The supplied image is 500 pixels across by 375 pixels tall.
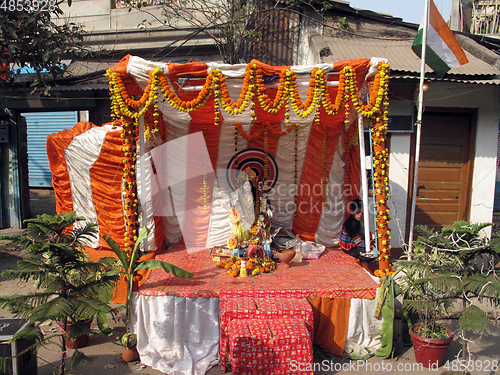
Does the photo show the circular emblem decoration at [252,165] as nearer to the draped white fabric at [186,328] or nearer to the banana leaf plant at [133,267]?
the banana leaf plant at [133,267]

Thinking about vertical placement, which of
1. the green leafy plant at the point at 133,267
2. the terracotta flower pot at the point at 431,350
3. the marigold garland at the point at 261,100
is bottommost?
the terracotta flower pot at the point at 431,350

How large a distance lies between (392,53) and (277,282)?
5.32 m

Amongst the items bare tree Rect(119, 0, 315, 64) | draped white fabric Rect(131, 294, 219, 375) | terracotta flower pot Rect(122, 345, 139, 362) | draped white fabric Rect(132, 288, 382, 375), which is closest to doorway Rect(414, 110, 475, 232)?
draped white fabric Rect(132, 288, 382, 375)

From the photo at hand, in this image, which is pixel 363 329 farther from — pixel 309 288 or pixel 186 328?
pixel 186 328

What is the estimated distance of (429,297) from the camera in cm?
394

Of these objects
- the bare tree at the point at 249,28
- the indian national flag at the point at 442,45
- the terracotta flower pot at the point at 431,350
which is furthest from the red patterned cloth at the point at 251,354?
the bare tree at the point at 249,28

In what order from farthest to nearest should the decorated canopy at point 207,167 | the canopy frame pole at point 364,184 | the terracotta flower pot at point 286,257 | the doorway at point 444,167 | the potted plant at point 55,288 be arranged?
1. the doorway at point 444,167
2. the decorated canopy at point 207,167
3. the terracotta flower pot at point 286,257
4. the canopy frame pole at point 364,184
5. the potted plant at point 55,288

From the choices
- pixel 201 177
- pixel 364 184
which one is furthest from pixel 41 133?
pixel 364 184

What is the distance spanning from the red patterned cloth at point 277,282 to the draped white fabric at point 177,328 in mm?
113

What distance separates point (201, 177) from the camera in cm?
618

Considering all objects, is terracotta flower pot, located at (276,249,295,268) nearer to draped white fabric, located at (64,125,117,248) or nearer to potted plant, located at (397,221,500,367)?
potted plant, located at (397,221,500,367)

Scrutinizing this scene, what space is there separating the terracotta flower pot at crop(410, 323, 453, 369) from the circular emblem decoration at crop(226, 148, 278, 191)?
10.9 feet

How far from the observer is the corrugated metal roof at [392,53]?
613cm

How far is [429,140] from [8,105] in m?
10.0
